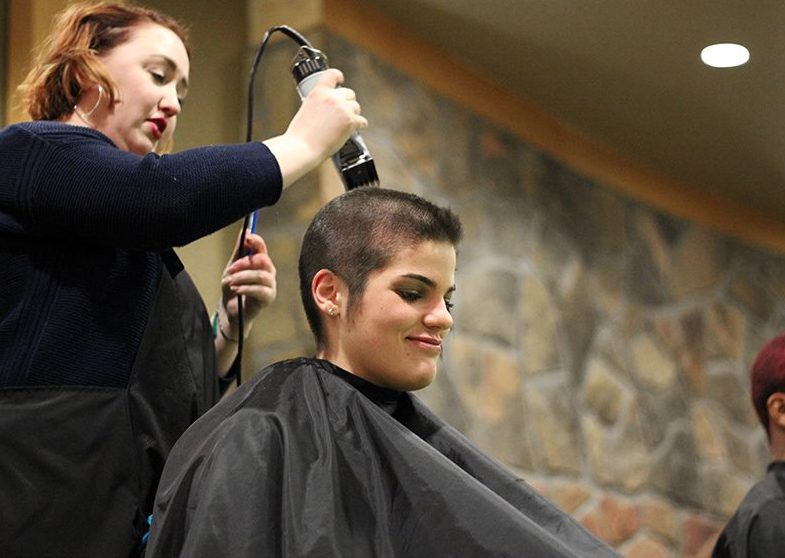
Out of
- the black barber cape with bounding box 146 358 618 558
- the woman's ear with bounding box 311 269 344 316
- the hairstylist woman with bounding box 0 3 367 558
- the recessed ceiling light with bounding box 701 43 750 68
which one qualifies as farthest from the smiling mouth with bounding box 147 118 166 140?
the recessed ceiling light with bounding box 701 43 750 68

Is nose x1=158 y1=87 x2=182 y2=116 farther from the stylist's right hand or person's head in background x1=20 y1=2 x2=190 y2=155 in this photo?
the stylist's right hand

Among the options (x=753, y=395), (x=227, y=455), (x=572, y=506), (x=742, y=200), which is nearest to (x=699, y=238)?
(x=742, y=200)

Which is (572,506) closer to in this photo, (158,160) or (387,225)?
(387,225)

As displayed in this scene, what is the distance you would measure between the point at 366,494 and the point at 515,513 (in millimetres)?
189

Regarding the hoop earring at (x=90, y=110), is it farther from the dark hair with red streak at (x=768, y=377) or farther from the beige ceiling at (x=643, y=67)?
the beige ceiling at (x=643, y=67)

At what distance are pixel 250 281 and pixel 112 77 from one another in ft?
1.38

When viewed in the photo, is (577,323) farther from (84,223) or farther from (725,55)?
(84,223)

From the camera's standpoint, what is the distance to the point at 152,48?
5.71 ft

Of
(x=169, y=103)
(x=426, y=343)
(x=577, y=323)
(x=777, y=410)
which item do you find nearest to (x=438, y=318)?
(x=426, y=343)

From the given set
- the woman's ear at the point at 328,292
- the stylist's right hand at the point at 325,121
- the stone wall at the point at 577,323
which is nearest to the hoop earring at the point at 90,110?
the stylist's right hand at the point at 325,121

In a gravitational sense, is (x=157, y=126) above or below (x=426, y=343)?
above

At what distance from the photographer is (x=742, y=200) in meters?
5.26

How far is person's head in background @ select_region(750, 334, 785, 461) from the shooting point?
102 inches

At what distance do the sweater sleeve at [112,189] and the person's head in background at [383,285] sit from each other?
20cm
